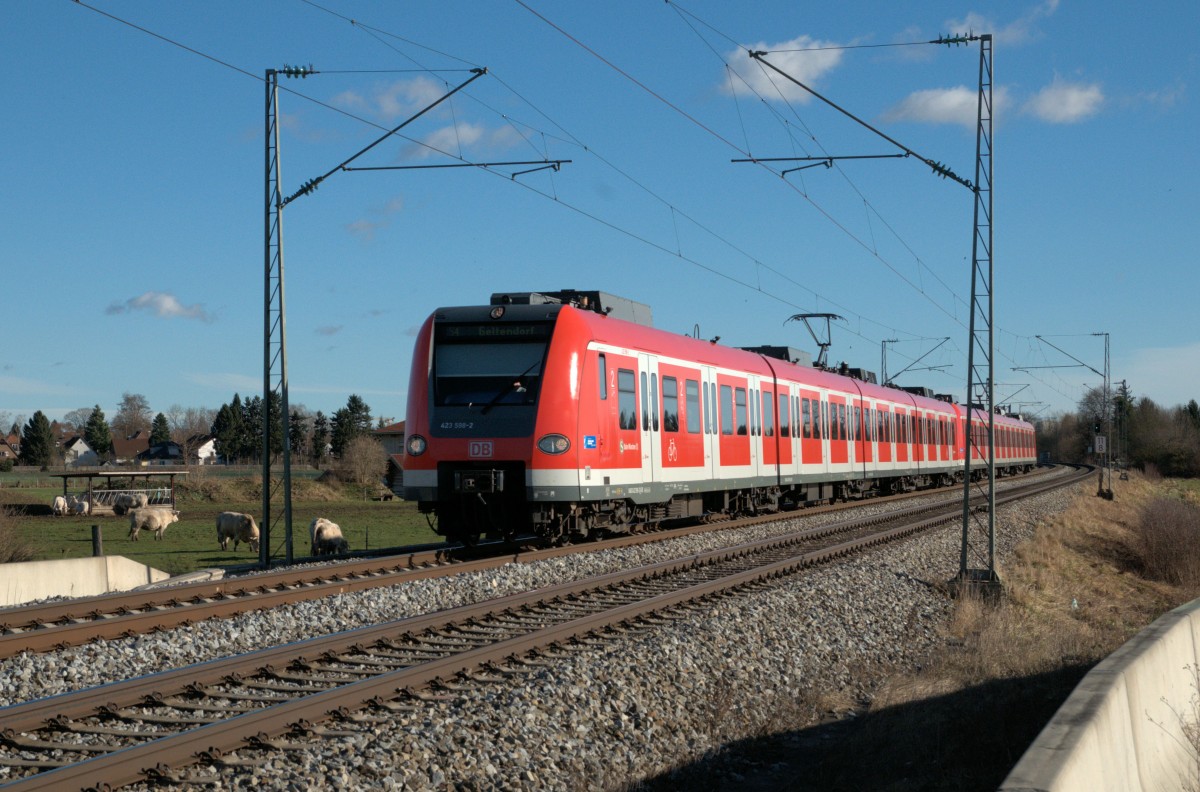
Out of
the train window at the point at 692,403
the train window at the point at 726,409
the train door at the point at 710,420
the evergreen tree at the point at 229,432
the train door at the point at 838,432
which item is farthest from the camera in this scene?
the evergreen tree at the point at 229,432

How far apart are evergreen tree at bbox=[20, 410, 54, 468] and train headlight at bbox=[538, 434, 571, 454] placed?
116 metres

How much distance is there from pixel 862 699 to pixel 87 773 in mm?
6230

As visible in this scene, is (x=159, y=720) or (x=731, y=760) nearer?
(x=159, y=720)

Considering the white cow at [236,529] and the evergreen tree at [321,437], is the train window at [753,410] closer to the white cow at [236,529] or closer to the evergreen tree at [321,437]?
the white cow at [236,529]

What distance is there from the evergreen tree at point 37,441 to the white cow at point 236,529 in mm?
94671

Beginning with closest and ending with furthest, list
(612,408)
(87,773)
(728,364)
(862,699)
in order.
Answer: (87,773) < (862,699) < (612,408) < (728,364)

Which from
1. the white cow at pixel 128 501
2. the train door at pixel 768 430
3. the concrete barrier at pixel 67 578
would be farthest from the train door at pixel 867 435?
the white cow at pixel 128 501

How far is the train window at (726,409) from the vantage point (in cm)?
2250

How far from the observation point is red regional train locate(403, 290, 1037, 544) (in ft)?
53.0

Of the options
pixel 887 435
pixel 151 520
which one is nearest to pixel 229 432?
pixel 151 520

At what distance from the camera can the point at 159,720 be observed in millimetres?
7039

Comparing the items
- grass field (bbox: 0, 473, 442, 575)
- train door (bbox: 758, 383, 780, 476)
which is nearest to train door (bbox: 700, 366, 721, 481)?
train door (bbox: 758, 383, 780, 476)

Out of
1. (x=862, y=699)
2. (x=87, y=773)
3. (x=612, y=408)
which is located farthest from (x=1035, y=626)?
(x=87, y=773)

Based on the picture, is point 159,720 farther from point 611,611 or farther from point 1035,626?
point 1035,626
